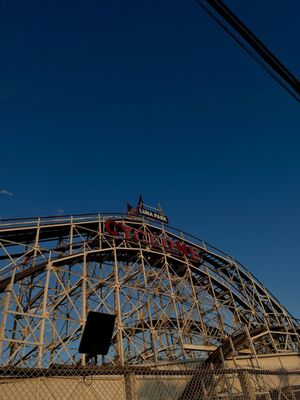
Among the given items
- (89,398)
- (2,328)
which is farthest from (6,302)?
(89,398)

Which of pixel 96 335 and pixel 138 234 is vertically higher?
pixel 138 234

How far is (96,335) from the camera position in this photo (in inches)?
201

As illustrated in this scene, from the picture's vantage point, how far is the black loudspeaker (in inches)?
200

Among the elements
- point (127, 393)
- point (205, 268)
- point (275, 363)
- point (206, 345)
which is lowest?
point (127, 393)

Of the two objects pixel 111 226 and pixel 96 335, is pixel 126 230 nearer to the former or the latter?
pixel 111 226

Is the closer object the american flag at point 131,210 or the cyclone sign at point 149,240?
the cyclone sign at point 149,240

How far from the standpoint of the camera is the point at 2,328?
43.0 ft

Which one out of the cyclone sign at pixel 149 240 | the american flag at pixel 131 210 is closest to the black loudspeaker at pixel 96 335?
the cyclone sign at pixel 149 240

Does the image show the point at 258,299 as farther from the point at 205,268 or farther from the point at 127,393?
the point at 127,393

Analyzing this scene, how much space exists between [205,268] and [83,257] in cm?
1079

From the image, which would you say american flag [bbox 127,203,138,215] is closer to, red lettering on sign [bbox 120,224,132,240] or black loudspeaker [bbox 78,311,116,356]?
red lettering on sign [bbox 120,224,132,240]

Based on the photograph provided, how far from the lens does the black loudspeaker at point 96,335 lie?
5078mm

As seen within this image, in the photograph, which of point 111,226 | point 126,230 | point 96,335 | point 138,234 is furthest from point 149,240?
point 96,335

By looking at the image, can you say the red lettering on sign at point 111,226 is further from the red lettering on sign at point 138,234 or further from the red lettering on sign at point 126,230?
the red lettering on sign at point 138,234
